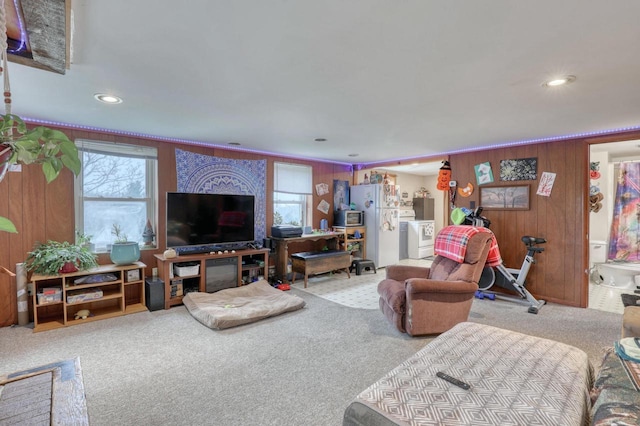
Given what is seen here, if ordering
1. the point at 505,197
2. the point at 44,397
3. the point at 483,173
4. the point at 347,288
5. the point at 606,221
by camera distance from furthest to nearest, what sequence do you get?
the point at 606,221, the point at 347,288, the point at 483,173, the point at 505,197, the point at 44,397

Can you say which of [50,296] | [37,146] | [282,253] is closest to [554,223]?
[282,253]

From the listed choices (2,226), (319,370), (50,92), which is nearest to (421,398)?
(319,370)

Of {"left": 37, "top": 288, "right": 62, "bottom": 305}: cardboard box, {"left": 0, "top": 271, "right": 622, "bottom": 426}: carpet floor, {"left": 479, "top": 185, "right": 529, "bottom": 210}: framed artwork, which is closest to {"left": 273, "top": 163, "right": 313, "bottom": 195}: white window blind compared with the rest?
{"left": 0, "top": 271, "right": 622, "bottom": 426}: carpet floor

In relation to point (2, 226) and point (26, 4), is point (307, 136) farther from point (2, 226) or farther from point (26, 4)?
point (2, 226)

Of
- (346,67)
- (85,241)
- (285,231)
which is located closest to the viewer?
(346,67)

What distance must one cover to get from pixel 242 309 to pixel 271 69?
2516 mm

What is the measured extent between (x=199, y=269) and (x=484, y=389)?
3.46m

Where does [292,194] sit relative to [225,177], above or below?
below

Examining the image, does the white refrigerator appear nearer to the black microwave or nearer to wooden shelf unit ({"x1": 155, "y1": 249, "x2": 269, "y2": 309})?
the black microwave

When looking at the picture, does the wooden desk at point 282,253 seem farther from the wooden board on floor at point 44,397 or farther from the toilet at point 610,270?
the toilet at point 610,270

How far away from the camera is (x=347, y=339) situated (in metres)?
2.90

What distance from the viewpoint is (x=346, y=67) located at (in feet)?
6.57

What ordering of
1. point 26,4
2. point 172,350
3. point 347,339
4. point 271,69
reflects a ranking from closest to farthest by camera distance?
point 26,4 < point 271,69 < point 172,350 < point 347,339

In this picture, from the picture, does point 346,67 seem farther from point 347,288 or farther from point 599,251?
point 599,251
